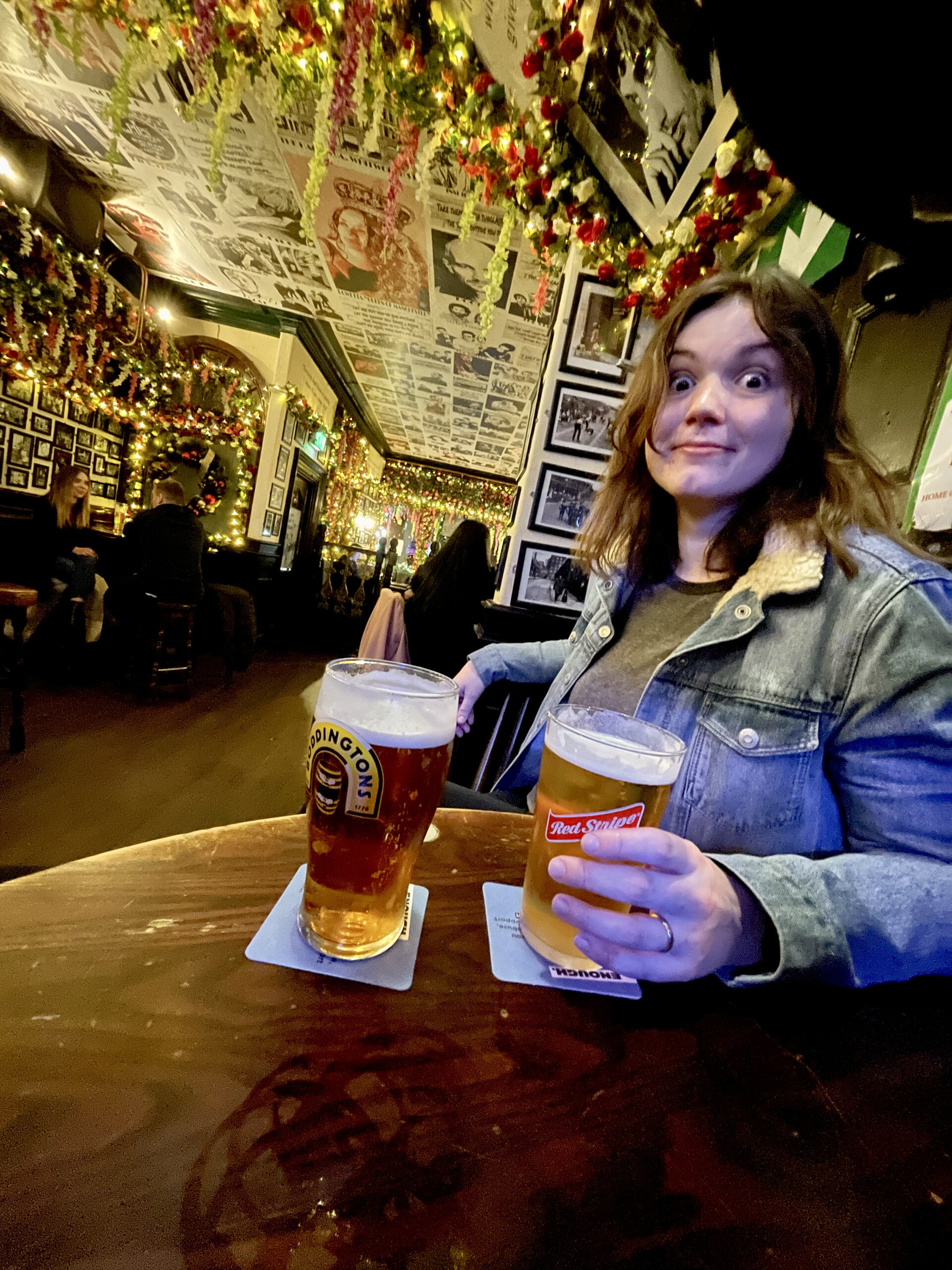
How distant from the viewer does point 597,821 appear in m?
0.52

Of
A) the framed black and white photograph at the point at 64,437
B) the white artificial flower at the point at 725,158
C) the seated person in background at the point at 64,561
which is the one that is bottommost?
the seated person in background at the point at 64,561

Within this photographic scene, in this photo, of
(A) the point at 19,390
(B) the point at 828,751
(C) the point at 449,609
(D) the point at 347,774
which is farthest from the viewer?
(A) the point at 19,390

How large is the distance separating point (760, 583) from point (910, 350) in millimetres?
1108

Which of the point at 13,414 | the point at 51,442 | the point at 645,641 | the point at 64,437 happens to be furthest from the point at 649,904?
the point at 64,437

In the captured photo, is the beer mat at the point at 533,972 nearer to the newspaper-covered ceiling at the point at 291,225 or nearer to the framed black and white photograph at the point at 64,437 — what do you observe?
the newspaper-covered ceiling at the point at 291,225

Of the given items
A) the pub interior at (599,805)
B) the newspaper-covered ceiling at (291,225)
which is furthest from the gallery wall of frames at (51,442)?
the pub interior at (599,805)

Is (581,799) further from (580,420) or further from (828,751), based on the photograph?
(580,420)

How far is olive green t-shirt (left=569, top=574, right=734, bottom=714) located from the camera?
3.75 feet

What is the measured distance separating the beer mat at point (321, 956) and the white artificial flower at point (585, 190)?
116 inches

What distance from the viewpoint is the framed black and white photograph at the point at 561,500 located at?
9.84 feet

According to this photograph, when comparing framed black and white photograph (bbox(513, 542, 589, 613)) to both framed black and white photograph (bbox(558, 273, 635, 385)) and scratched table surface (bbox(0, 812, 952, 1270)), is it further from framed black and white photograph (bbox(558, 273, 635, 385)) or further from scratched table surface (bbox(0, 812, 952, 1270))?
scratched table surface (bbox(0, 812, 952, 1270))

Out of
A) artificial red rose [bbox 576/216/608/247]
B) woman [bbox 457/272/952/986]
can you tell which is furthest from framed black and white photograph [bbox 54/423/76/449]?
woman [bbox 457/272/952/986]

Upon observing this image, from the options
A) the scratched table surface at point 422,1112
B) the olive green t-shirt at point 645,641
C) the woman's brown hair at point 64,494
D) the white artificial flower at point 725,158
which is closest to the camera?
the scratched table surface at point 422,1112

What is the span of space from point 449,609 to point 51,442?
5.39 meters
